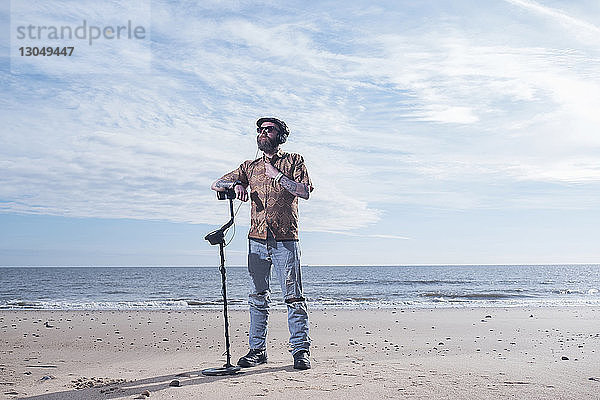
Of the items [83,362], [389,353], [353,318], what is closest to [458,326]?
[353,318]

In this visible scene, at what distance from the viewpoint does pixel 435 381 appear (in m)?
4.61

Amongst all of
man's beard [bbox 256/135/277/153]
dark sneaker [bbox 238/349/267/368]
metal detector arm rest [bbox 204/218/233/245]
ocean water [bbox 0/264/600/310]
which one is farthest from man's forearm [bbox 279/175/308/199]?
ocean water [bbox 0/264/600/310]

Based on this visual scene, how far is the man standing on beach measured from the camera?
536 centimetres

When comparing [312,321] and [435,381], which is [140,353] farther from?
[312,321]

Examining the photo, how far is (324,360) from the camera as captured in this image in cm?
586

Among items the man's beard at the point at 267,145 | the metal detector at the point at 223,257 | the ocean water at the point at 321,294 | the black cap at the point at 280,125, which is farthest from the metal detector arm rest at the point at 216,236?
the ocean water at the point at 321,294

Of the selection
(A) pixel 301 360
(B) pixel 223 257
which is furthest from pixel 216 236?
(A) pixel 301 360

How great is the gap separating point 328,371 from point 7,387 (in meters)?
2.65

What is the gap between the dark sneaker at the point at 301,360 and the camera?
17.0 ft

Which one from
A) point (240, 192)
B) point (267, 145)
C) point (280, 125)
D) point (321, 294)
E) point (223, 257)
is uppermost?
point (280, 125)

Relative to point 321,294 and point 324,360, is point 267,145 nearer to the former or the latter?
point 324,360

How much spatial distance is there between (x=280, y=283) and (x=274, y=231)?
1.66ft

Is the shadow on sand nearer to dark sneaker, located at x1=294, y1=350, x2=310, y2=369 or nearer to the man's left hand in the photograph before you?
dark sneaker, located at x1=294, y1=350, x2=310, y2=369

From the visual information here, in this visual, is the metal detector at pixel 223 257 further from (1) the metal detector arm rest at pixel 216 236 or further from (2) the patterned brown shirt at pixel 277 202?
(2) the patterned brown shirt at pixel 277 202
